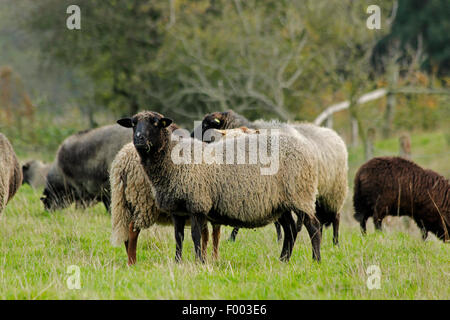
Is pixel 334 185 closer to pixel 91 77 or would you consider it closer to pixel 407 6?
pixel 91 77

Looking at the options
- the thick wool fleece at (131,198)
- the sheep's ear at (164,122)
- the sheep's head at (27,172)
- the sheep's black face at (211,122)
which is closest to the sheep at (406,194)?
the sheep's black face at (211,122)

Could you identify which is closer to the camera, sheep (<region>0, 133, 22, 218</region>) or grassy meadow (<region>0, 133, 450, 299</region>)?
grassy meadow (<region>0, 133, 450, 299</region>)

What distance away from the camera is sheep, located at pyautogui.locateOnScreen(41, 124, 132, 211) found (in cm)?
1007

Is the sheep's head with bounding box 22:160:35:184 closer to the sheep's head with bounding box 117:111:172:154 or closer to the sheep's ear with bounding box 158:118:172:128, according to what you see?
the sheep's head with bounding box 117:111:172:154

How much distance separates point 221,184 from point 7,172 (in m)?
3.21

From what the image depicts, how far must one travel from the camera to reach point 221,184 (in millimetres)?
6188

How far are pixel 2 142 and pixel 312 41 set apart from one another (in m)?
14.8

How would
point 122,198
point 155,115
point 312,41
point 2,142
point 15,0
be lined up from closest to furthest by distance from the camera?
point 155,115
point 122,198
point 2,142
point 312,41
point 15,0

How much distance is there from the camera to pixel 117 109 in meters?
22.5

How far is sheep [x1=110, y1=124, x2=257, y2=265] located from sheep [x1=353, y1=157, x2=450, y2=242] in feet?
12.2

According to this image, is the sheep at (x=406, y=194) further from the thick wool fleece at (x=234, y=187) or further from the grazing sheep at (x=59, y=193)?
the grazing sheep at (x=59, y=193)

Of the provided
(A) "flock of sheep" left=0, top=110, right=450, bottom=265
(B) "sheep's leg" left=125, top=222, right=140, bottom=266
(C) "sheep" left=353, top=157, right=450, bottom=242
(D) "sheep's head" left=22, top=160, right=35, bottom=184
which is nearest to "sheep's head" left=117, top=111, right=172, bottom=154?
(A) "flock of sheep" left=0, top=110, right=450, bottom=265

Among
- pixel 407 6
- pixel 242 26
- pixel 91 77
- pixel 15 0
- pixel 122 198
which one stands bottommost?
pixel 122 198
